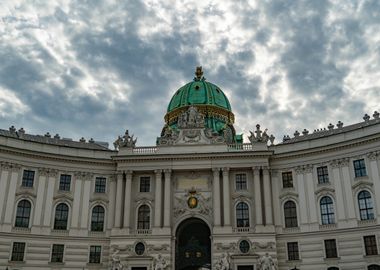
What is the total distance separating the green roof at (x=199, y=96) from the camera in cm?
6650

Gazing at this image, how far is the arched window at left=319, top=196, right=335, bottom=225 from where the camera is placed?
4731 centimetres

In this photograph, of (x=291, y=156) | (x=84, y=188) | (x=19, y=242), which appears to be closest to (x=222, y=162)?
(x=291, y=156)

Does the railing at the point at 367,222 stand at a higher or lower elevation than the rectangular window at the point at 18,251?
higher

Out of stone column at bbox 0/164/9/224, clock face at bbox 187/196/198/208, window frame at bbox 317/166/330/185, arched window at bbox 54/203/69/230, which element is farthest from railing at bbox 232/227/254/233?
stone column at bbox 0/164/9/224

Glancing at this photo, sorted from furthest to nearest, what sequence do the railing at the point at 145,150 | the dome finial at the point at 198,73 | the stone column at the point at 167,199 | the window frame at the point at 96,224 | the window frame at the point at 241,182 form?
the dome finial at the point at 198,73, the railing at the point at 145,150, the window frame at the point at 241,182, the window frame at the point at 96,224, the stone column at the point at 167,199

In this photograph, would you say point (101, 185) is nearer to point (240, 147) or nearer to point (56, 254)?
point (56, 254)

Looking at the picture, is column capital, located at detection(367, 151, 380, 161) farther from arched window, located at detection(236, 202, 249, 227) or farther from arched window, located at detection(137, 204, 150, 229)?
arched window, located at detection(137, 204, 150, 229)

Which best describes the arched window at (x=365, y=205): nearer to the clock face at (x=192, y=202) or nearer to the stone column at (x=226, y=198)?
the stone column at (x=226, y=198)

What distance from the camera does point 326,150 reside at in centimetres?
4931

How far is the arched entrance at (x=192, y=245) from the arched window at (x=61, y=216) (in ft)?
42.8

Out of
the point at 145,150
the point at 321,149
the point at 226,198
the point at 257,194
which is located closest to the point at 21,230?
the point at 145,150

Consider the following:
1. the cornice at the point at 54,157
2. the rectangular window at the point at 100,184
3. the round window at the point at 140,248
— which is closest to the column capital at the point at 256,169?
the round window at the point at 140,248

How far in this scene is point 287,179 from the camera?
168ft

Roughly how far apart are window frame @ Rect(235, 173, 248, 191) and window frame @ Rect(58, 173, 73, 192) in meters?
19.8
